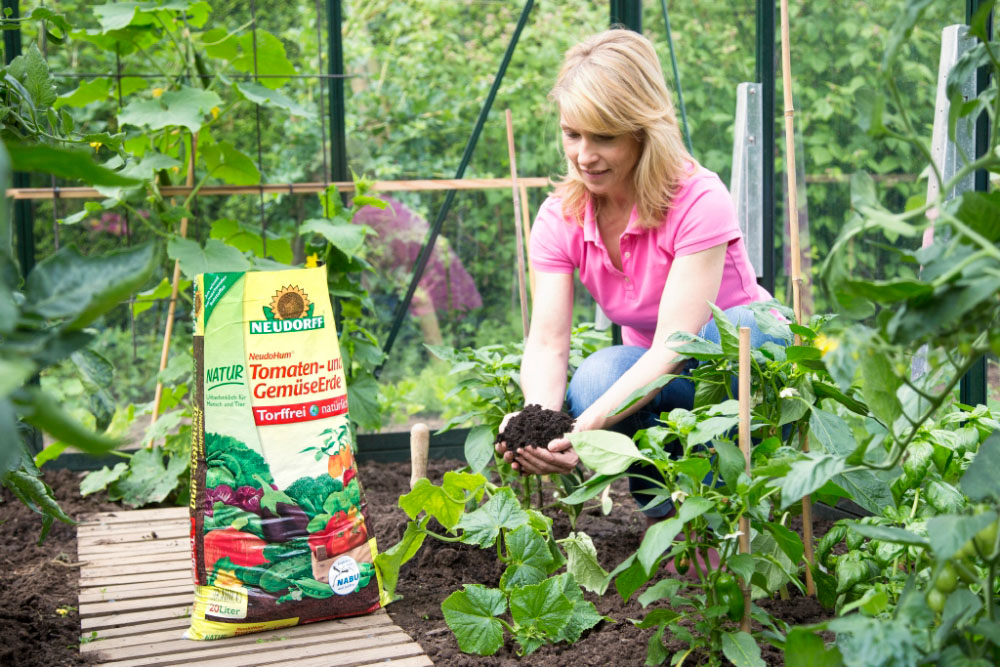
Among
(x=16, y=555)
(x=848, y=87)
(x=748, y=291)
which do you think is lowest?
(x=16, y=555)

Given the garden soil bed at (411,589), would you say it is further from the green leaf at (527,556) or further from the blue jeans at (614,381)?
the blue jeans at (614,381)

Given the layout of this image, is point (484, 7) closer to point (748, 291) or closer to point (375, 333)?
point (375, 333)

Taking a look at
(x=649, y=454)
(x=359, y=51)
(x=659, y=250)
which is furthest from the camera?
(x=359, y=51)

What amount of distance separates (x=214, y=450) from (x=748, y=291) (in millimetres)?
1139

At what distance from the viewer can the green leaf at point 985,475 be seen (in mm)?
862

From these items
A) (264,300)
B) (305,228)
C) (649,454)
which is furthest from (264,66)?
(649,454)

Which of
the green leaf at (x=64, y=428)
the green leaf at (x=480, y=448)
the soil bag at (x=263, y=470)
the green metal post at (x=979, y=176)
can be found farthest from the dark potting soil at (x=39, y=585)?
the green metal post at (x=979, y=176)

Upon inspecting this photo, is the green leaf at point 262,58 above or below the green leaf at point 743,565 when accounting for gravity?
above

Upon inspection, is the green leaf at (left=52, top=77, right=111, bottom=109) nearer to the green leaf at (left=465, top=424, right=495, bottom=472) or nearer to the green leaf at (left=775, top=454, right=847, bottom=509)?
the green leaf at (left=465, top=424, right=495, bottom=472)

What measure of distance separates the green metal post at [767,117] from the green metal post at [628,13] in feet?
1.85

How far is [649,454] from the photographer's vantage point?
137 cm

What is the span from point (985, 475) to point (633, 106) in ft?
3.86

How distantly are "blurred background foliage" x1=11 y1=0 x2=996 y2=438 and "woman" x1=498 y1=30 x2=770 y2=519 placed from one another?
289 mm

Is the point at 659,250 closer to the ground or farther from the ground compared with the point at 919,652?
farther from the ground
